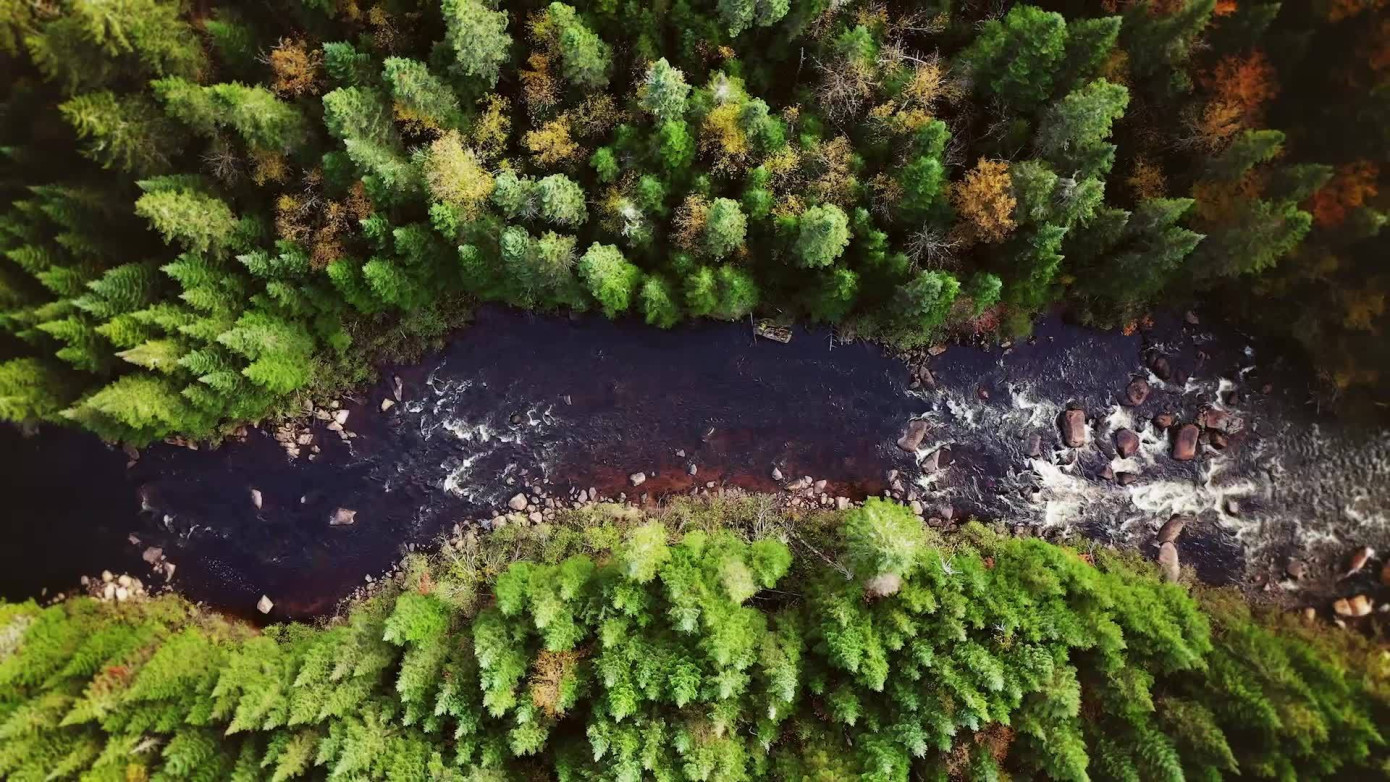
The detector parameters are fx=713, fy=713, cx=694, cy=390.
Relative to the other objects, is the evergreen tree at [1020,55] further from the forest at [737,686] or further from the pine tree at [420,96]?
the pine tree at [420,96]

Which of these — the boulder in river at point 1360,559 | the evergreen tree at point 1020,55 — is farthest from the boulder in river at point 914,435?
the boulder in river at point 1360,559

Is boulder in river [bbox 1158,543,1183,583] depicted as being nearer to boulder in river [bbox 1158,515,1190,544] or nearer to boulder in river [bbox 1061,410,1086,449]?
boulder in river [bbox 1158,515,1190,544]

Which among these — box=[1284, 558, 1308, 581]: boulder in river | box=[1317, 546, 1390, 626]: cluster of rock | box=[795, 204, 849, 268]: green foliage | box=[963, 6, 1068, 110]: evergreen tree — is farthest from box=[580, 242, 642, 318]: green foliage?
box=[1317, 546, 1390, 626]: cluster of rock

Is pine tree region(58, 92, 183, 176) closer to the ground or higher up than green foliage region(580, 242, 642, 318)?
higher up

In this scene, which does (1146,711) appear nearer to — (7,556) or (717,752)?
(717,752)

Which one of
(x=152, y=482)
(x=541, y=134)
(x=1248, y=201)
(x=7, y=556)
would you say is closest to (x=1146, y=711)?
(x=1248, y=201)

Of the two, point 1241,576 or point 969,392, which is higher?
point 969,392
